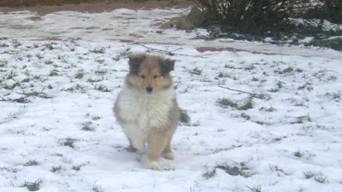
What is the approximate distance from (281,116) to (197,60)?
13.2ft

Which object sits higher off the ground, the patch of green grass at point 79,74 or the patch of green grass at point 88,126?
the patch of green grass at point 88,126

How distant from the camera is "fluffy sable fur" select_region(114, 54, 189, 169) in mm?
5828

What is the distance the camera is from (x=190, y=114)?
319 inches

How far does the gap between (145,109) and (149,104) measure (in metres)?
0.06

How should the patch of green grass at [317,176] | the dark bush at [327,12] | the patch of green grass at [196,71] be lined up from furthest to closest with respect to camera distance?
the dark bush at [327,12] < the patch of green grass at [196,71] < the patch of green grass at [317,176]

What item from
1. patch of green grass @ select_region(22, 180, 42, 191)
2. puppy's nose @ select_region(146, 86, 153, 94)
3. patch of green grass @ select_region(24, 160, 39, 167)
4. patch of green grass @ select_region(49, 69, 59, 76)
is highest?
puppy's nose @ select_region(146, 86, 153, 94)

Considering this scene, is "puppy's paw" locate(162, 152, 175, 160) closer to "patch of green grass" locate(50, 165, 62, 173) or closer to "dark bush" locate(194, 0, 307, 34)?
"patch of green grass" locate(50, 165, 62, 173)

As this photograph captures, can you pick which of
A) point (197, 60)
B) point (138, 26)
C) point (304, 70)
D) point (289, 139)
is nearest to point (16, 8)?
point (138, 26)

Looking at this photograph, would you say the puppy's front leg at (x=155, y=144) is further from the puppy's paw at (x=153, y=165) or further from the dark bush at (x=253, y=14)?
the dark bush at (x=253, y=14)

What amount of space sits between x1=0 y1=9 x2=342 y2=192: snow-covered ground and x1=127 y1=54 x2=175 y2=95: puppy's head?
2.36ft

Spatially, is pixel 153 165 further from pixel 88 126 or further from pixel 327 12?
pixel 327 12

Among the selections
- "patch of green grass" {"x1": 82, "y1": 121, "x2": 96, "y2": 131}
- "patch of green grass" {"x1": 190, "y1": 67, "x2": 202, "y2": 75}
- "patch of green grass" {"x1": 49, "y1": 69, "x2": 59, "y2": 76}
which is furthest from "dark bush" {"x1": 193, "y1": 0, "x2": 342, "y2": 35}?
"patch of green grass" {"x1": 82, "y1": 121, "x2": 96, "y2": 131}

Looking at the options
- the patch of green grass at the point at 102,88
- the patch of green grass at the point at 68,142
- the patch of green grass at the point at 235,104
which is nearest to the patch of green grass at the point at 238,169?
the patch of green grass at the point at 68,142

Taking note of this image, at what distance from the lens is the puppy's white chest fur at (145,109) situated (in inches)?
232
